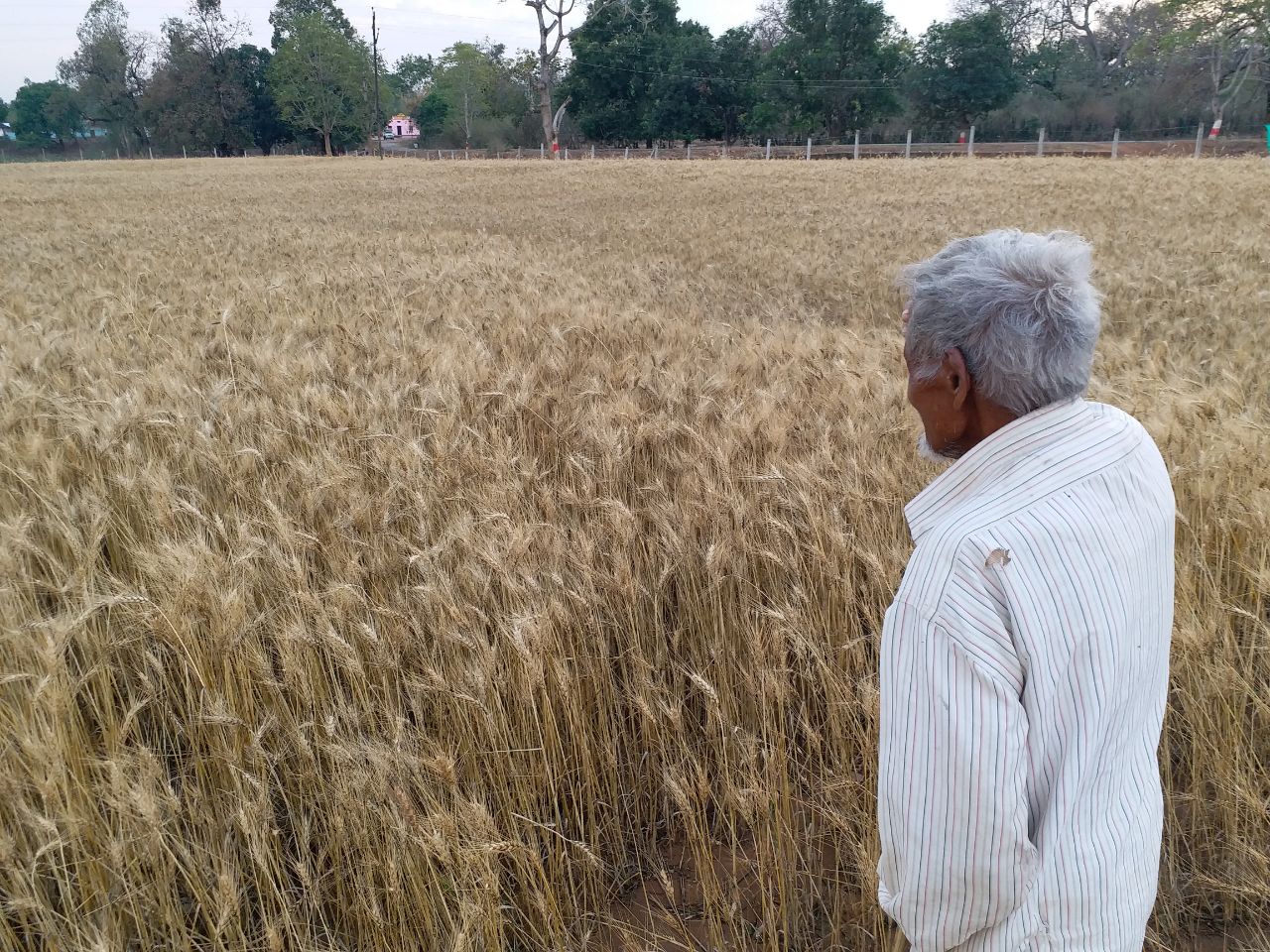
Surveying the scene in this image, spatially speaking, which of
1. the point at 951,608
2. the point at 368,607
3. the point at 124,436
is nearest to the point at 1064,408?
the point at 951,608

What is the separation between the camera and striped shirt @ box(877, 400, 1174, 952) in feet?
2.97

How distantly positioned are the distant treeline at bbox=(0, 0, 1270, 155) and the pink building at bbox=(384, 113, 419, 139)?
67.0 feet

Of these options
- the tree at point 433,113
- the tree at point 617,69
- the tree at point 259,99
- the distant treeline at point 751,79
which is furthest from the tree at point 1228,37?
the tree at point 259,99

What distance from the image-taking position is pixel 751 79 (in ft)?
157

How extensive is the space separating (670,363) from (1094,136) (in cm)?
4423

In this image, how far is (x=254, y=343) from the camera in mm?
4277

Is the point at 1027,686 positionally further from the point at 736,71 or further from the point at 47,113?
the point at 47,113

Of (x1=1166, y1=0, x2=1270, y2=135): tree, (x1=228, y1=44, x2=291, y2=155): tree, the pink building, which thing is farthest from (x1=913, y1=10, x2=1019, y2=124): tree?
the pink building

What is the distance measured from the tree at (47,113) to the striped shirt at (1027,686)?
3797 inches

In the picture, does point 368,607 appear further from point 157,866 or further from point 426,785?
point 157,866

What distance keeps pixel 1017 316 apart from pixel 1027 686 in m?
0.44

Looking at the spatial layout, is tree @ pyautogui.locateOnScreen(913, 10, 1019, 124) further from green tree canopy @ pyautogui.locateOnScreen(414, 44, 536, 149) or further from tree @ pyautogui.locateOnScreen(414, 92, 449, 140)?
tree @ pyautogui.locateOnScreen(414, 92, 449, 140)

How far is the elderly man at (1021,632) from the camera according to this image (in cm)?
91

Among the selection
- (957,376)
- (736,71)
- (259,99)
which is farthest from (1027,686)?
(259,99)
